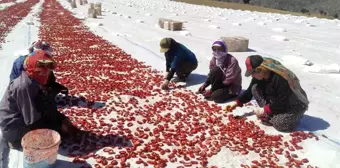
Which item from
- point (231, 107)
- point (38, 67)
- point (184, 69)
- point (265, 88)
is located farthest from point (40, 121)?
point (184, 69)

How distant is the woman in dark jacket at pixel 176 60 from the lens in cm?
742

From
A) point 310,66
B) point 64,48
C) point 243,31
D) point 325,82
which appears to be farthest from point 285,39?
point 64,48

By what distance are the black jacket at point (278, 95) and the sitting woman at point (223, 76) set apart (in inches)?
50.0

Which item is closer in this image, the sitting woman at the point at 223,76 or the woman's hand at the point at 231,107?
the woman's hand at the point at 231,107

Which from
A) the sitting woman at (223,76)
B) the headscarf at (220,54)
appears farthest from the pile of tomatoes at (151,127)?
the headscarf at (220,54)

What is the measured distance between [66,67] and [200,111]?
14.6 ft

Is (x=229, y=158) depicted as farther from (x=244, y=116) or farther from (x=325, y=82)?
(x=325, y=82)

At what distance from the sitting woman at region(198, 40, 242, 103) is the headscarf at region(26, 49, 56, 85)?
3437 millimetres

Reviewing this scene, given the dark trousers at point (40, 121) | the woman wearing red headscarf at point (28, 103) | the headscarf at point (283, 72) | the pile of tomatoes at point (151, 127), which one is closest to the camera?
the woman wearing red headscarf at point (28, 103)

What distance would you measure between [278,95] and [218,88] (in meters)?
1.74

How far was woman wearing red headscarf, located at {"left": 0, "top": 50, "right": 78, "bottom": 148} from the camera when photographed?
13.7ft

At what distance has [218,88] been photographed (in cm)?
683

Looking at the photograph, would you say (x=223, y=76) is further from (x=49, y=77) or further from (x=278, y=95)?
(x=49, y=77)

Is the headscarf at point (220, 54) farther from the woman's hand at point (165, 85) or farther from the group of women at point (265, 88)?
the woman's hand at point (165, 85)
